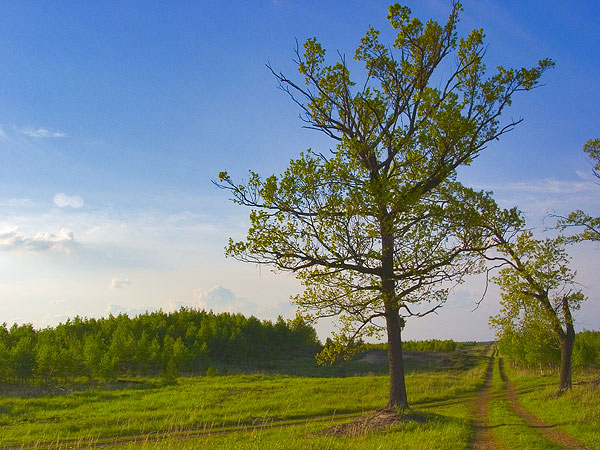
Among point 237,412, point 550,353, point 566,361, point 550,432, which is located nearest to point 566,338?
point 566,361

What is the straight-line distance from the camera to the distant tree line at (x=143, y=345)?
196ft

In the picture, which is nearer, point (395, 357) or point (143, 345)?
point (395, 357)

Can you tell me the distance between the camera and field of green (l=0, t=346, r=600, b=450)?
14.7m

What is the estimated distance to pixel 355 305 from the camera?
728 inches

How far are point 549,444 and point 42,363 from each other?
60.9 metres

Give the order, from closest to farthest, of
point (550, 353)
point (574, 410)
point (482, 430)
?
1. point (482, 430)
2. point (574, 410)
3. point (550, 353)

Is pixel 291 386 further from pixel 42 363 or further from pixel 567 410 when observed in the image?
pixel 42 363

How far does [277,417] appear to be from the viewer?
25281 millimetres

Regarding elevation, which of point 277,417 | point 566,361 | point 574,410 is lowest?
point 277,417

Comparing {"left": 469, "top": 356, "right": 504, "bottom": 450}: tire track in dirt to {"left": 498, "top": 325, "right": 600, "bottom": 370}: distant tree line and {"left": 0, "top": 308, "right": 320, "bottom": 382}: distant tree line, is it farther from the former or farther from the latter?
{"left": 0, "top": 308, "right": 320, "bottom": 382}: distant tree line

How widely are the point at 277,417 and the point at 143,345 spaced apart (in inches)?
1947

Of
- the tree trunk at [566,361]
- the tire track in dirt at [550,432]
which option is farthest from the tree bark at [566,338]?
the tire track in dirt at [550,432]

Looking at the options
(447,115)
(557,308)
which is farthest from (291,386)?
(447,115)

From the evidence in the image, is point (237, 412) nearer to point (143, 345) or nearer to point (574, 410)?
point (574, 410)
